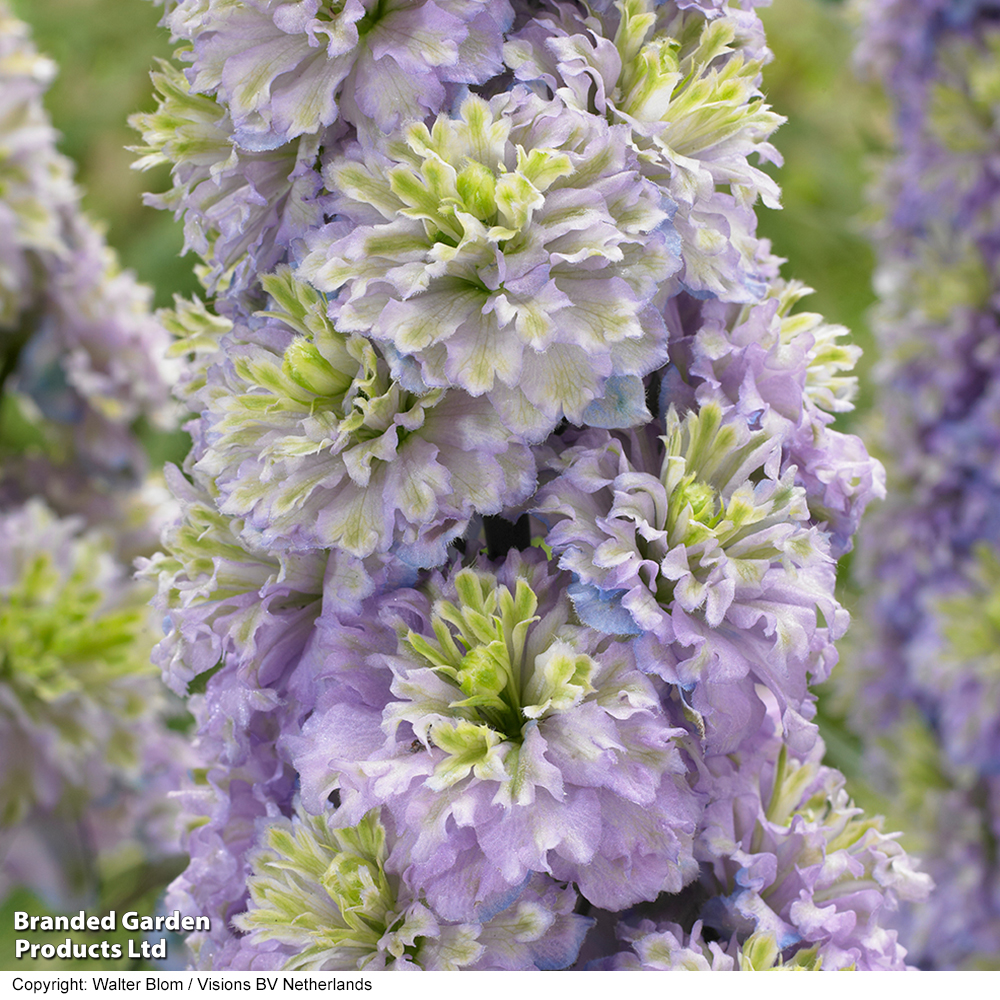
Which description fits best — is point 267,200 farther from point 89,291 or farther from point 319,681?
point 89,291

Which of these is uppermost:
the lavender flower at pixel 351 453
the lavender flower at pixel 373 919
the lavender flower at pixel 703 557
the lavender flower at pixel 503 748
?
the lavender flower at pixel 351 453

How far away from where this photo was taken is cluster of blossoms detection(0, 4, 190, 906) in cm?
173

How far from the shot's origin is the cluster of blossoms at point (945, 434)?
238cm

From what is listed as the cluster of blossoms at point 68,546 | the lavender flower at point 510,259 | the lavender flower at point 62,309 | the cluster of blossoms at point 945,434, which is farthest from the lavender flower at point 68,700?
the cluster of blossoms at point 945,434

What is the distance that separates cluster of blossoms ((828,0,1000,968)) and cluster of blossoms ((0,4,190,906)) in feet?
5.10

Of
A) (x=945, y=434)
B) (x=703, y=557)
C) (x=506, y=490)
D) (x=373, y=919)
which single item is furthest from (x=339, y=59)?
(x=945, y=434)

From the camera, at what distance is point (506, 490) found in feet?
2.63

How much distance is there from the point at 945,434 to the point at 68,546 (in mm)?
1729

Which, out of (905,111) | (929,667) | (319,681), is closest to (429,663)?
(319,681)

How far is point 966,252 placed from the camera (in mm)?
2410

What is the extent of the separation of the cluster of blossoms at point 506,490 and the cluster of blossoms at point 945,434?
5.33ft

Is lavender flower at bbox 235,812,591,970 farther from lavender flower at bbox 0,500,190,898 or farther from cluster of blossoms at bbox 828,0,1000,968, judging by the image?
cluster of blossoms at bbox 828,0,1000,968

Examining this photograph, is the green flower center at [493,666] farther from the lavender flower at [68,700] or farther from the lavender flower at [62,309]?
the lavender flower at [62,309]

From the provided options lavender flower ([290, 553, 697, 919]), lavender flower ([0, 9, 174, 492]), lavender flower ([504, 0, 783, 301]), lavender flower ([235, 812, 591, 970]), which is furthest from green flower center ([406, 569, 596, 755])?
lavender flower ([0, 9, 174, 492])
